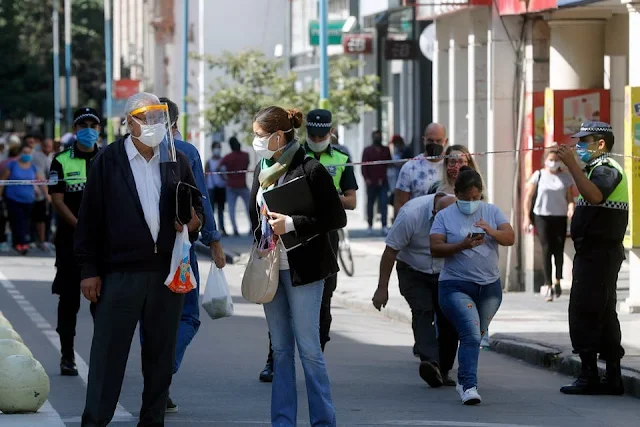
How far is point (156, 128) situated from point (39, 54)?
2857 inches

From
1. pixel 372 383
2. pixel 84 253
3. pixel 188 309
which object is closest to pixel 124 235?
pixel 84 253

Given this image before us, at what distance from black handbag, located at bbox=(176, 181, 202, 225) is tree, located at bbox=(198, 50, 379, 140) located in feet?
67.5

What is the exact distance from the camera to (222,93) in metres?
30.3

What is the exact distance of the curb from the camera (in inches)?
442

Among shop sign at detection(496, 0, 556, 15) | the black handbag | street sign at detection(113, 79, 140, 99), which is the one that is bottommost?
the black handbag

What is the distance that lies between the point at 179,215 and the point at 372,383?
11.8ft

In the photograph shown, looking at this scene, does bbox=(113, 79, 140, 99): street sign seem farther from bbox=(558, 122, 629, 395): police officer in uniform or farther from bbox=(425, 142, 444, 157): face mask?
bbox=(558, 122, 629, 395): police officer in uniform

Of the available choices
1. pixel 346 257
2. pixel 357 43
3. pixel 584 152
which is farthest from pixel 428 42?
pixel 357 43

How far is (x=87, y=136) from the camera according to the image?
11781 mm

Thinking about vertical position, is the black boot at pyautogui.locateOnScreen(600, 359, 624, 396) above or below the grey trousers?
below

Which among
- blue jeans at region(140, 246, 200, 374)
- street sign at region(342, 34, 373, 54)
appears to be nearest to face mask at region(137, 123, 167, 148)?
blue jeans at region(140, 246, 200, 374)

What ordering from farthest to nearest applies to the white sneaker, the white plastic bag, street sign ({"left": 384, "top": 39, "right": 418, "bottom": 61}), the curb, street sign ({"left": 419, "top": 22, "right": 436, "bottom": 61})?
1. street sign ({"left": 384, "top": 39, "right": 418, "bottom": 61})
2. street sign ({"left": 419, "top": 22, "right": 436, "bottom": 61})
3. the curb
4. the white sneaker
5. the white plastic bag

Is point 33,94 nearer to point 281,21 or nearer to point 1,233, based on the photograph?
point 281,21

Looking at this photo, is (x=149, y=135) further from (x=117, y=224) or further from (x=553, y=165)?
(x=553, y=165)
